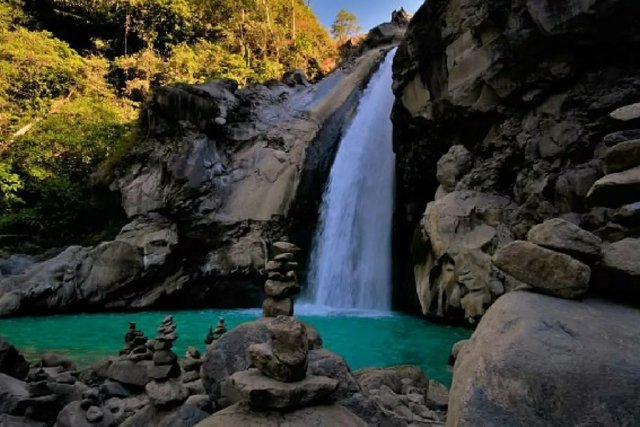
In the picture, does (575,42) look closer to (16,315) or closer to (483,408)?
(483,408)

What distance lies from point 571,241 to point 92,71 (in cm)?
2976

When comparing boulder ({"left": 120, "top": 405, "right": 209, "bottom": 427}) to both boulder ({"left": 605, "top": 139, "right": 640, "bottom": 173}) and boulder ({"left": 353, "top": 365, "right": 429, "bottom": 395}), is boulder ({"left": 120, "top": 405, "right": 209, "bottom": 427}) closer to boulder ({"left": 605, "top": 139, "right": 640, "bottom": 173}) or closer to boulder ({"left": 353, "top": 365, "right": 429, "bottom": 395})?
boulder ({"left": 353, "top": 365, "right": 429, "bottom": 395})

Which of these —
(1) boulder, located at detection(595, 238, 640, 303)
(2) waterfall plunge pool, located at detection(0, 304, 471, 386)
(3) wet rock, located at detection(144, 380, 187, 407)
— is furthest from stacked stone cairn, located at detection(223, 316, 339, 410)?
(2) waterfall plunge pool, located at detection(0, 304, 471, 386)

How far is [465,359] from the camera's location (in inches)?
106

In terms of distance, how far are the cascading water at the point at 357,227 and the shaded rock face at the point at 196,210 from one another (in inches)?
37.8

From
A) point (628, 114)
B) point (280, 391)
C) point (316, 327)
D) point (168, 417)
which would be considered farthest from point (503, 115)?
point (280, 391)

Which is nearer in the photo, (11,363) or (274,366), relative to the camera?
(274,366)

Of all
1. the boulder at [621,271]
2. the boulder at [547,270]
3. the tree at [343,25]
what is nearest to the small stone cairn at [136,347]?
the boulder at [547,270]

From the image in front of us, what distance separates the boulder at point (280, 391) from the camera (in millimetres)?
2930

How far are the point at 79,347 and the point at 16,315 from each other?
7064mm

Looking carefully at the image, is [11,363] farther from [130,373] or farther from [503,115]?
[503,115]

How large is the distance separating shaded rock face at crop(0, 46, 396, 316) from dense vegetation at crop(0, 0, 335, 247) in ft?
10.3

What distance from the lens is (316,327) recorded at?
12703 mm

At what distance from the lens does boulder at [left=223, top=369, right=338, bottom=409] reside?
2.93 meters
